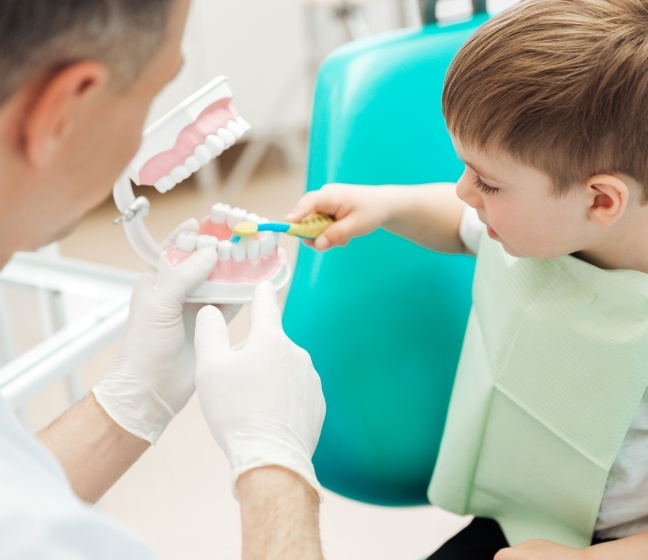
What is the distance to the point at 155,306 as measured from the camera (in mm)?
981

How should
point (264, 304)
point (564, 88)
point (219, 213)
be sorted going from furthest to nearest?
point (219, 213) → point (264, 304) → point (564, 88)

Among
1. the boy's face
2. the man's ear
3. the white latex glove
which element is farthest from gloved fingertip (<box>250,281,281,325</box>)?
the man's ear

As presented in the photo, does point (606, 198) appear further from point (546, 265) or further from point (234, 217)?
point (234, 217)

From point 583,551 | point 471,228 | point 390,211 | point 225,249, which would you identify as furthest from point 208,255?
point 583,551

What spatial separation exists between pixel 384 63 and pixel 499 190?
1.04ft

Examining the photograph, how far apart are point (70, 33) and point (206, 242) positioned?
17.0 inches

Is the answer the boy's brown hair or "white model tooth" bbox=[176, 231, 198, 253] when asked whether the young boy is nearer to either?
the boy's brown hair

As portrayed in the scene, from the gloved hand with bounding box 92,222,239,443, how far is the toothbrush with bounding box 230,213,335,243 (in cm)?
4

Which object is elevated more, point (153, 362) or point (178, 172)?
point (178, 172)

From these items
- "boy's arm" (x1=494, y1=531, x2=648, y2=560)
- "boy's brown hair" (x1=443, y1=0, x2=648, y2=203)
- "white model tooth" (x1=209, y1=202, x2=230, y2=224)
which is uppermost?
"boy's brown hair" (x1=443, y1=0, x2=648, y2=203)

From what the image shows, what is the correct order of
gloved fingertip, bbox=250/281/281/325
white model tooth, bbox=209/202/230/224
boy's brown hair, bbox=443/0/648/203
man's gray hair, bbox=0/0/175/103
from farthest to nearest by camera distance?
1. white model tooth, bbox=209/202/230/224
2. gloved fingertip, bbox=250/281/281/325
3. boy's brown hair, bbox=443/0/648/203
4. man's gray hair, bbox=0/0/175/103

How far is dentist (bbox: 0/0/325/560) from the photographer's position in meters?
0.58

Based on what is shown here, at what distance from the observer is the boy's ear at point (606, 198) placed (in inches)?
32.9

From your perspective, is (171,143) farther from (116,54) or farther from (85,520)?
(85,520)
